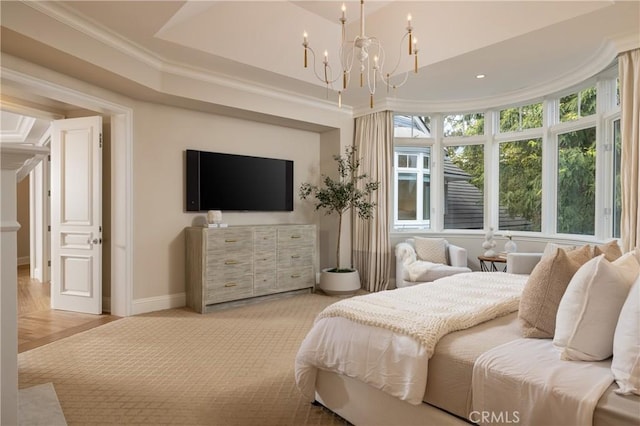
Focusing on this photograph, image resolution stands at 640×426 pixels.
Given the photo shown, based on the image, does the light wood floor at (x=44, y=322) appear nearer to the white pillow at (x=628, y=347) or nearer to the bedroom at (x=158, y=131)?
the bedroom at (x=158, y=131)

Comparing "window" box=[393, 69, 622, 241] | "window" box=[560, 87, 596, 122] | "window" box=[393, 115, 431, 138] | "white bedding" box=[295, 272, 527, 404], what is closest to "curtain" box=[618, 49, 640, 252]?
"window" box=[393, 69, 622, 241]

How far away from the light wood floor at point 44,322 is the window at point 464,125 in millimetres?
5290

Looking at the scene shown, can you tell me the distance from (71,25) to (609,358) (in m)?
4.10

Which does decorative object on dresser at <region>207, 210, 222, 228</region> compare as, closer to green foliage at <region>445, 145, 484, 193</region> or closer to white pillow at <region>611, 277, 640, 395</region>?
green foliage at <region>445, 145, 484, 193</region>

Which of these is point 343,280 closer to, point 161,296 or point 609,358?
point 161,296

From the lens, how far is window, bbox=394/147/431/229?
6199 mm

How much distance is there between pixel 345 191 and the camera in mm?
5375

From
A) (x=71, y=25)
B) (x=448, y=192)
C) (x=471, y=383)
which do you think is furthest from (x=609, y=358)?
(x=448, y=192)

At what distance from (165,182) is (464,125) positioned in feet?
14.5

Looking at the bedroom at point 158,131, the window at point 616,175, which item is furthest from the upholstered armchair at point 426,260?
the window at point 616,175

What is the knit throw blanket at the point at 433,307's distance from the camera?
183cm

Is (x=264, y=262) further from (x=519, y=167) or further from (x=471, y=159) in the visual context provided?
(x=519, y=167)

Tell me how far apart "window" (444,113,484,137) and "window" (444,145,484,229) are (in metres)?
0.21

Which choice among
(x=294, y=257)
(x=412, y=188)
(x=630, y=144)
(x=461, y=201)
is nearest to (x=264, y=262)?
(x=294, y=257)
